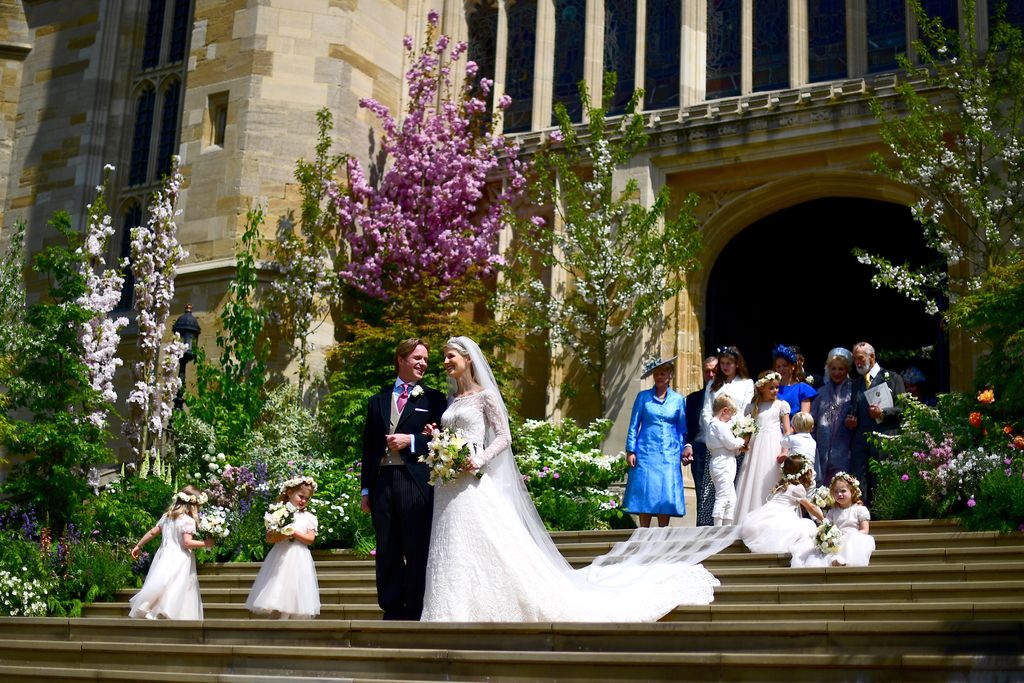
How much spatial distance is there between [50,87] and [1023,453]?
683 inches

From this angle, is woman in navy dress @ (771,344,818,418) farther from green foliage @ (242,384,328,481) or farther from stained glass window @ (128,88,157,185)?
stained glass window @ (128,88,157,185)

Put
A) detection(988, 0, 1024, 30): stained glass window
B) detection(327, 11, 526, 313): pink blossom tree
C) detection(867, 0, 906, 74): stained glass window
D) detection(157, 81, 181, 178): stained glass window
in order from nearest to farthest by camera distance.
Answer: detection(988, 0, 1024, 30): stained glass window
detection(867, 0, 906, 74): stained glass window
detection(327, 11, 526, 313): pink blossom tree
detection(157, 81, 181, 178): stained glass window

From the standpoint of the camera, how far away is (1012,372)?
447 inches

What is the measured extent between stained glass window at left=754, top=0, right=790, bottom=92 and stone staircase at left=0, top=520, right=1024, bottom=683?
860 centimetres

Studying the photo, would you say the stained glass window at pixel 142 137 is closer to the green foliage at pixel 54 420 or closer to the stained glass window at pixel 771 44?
the green foliage at pixel 54 420

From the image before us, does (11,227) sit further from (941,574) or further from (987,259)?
A: (941,574)

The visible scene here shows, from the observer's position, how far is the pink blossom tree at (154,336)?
50.9 ft

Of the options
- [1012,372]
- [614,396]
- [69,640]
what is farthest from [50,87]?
[1012,372]

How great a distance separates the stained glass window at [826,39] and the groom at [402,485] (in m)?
10.5

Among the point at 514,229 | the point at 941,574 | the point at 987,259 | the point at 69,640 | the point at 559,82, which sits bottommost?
the point at 69,640

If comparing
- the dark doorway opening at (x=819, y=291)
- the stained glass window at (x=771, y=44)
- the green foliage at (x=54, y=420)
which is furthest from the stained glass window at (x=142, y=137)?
the stained glass window at (x=771, y=44)

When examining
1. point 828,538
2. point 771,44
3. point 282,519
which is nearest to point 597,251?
point 771,44

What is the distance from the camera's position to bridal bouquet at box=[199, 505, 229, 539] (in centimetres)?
1066

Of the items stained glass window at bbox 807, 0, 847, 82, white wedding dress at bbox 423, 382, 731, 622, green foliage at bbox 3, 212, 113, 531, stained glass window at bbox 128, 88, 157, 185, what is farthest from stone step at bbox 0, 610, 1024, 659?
stained glass window at bbox 128, 88, 157, 185
